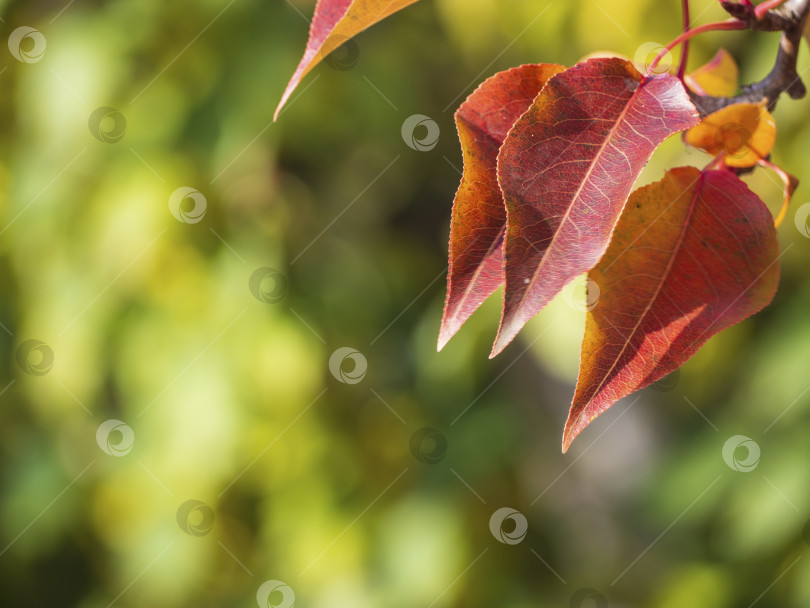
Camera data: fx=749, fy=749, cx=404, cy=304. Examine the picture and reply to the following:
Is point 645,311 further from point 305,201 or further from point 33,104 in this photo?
point 33,104

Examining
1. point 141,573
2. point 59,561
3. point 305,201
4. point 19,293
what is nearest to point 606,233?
point 305,201
